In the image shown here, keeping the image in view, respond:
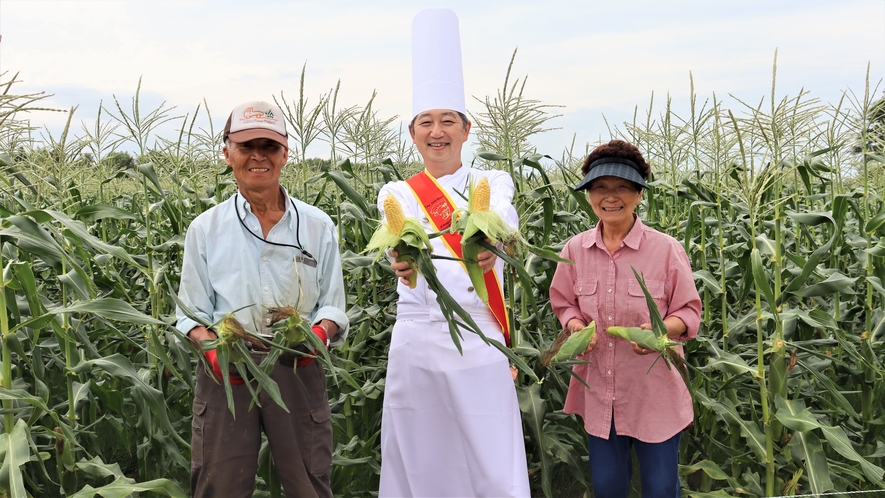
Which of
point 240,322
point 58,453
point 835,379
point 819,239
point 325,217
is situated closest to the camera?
point 240,322

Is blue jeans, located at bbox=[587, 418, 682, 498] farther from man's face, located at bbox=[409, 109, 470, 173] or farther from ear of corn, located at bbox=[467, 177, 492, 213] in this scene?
man's face, located at bbox=[409, 109, 470, 173]

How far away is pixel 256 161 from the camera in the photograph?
258 cm

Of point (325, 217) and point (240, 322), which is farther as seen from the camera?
point (325, 217)

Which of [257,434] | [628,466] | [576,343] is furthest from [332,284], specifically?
[628,466]

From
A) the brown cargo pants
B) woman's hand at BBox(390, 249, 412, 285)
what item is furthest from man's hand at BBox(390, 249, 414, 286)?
the brown cargo pants

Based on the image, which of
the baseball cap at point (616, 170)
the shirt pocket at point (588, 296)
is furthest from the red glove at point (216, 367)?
the baseball cap at point (616, 170)

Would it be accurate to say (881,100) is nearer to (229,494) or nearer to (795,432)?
(795,432)

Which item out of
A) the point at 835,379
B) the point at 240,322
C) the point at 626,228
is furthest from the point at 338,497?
the point at 835,379

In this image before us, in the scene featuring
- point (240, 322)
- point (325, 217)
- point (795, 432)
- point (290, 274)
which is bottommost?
point (795, 432)

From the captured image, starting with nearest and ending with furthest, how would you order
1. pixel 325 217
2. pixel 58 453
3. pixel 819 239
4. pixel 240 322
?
pixel 240 322 < pixel 325 217 < pixel 58 453 < pixel 819 239

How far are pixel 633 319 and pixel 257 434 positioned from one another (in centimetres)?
160

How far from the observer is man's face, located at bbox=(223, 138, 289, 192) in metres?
2.58

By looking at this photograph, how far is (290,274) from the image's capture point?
104 inches

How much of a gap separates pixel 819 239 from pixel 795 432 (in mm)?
2562
